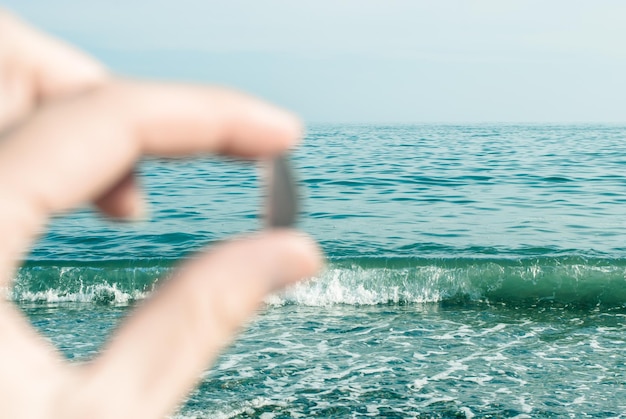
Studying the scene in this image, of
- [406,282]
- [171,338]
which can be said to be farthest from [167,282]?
[406,282]

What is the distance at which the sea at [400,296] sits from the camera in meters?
7.61

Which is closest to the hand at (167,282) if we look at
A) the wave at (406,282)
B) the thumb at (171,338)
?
the thumb at (171,338)

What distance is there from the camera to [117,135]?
2.37 feet

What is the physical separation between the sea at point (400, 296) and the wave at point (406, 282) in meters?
0.03

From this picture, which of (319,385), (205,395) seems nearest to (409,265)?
(319,385)

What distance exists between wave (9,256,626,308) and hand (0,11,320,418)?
10.8m

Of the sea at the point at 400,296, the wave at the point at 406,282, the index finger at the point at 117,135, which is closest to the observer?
the index finger at the point at 117,135

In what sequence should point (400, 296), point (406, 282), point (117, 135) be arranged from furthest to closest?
point (406, 282), point (400, 296), point (117, 135)

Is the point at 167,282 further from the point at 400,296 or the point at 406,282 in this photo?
the point at 406,282

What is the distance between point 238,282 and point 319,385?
732cm

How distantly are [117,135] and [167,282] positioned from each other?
6.2 inches

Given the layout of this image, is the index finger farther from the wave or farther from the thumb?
the wave

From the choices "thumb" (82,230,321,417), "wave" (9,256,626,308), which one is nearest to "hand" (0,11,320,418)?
"thumb" (82,230,321,417)

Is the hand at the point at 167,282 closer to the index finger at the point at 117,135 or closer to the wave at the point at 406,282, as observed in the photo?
the index finger at the point at 117,135
